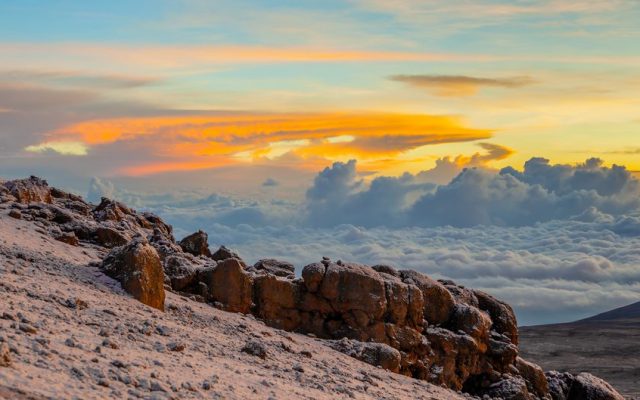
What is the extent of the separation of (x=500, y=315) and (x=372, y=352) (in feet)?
34.7

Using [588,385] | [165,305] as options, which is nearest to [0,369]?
[165,305]

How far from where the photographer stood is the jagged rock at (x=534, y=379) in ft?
128

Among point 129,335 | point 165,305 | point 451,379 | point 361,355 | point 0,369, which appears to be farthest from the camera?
point 451,379

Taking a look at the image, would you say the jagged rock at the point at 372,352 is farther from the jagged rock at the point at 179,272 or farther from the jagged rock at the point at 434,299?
the jagged rock at the point at 179,272

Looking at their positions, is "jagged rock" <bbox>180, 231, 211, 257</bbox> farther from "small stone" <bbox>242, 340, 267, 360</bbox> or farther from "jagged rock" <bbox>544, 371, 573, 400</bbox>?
"jagged rock" <bbox>544, 371, 573, 400</bbox>

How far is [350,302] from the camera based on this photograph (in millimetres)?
35031

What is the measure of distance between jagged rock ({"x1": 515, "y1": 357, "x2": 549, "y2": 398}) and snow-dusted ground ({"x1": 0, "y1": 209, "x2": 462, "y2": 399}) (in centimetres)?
777

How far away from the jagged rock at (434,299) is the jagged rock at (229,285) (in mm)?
7983

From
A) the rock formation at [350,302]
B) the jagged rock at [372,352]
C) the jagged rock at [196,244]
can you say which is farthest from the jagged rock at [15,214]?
the jagged rock at [372,352]

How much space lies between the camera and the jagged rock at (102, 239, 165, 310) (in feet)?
91.8

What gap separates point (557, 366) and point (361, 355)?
98060 mm

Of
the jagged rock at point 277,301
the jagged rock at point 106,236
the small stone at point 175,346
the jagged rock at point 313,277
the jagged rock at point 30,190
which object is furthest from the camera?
the jagged rock at point 30,190

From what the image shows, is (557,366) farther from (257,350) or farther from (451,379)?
(257,350)

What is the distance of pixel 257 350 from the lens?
25547 millimetres
